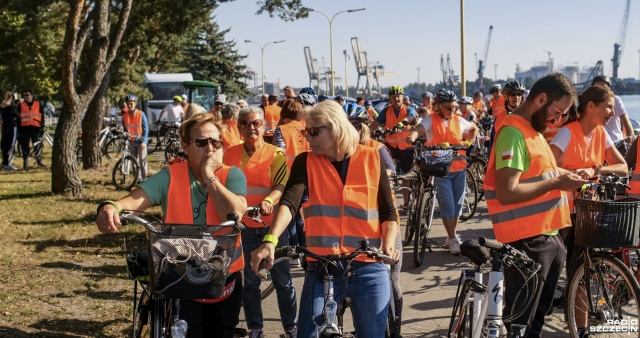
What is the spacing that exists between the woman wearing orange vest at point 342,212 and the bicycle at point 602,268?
145 cm

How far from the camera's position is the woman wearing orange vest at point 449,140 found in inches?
381

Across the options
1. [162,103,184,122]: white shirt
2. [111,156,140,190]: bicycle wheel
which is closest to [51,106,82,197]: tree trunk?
[111,156,140,190]: bicycle wheel

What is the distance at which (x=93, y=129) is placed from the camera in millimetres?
20250

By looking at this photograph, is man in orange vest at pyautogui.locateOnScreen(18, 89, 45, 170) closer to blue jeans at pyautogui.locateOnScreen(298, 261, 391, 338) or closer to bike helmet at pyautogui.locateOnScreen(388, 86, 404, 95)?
bike helmet at pyautogui.locateOnScreen(388, 86, 404, 95)

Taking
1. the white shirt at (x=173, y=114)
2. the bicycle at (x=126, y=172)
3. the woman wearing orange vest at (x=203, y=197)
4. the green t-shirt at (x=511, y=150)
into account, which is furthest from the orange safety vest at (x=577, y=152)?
the white shirt at (x=173, y=114)

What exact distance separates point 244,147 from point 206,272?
9.39 ft

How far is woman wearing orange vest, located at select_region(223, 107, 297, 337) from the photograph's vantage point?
20.7ft

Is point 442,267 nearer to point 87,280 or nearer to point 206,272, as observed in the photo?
point 87,280

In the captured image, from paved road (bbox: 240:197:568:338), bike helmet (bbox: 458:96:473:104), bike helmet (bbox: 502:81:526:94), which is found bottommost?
paved road (bbox: 240:197:568:338)

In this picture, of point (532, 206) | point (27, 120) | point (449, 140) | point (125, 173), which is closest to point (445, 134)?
point (449, 140)

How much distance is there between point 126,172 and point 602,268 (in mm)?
13202

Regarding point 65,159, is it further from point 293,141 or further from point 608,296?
point 608,296

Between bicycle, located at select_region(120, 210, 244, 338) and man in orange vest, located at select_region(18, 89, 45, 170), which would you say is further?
man in orange vest, located at select_region(18, 89, 45, 170)

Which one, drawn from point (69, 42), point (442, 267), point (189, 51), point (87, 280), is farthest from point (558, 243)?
point (189, 51)
